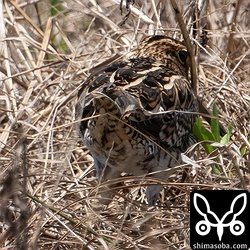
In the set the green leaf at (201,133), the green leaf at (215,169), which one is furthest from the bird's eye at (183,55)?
the green leaf at (215,169)

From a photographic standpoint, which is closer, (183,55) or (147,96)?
(147,96)

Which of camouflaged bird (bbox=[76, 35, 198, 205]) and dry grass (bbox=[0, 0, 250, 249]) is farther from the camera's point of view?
camouflaged bird (bbox=[76, 35, 198, 205])

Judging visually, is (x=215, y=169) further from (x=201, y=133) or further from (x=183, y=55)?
(x=183, y=55)

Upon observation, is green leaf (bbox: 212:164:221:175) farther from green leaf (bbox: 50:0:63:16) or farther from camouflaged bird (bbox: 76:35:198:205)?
green leaf (bbox: 50:0:63:16)

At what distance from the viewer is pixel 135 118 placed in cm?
455

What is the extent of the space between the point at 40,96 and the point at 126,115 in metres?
1.56

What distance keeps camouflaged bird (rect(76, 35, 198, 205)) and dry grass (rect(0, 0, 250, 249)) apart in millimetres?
171

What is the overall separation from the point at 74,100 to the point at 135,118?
1.24 meters

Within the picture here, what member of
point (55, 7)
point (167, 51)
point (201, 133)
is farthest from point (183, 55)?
point (55, 7)

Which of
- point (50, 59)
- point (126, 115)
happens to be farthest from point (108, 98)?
point (50, 59)

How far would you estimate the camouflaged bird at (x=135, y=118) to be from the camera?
4.51 m

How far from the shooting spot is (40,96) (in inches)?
234

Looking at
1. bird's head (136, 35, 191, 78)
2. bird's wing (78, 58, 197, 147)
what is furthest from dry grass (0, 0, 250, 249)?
bird's wing (78, 58, 197, 147)

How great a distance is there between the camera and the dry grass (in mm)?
4344
